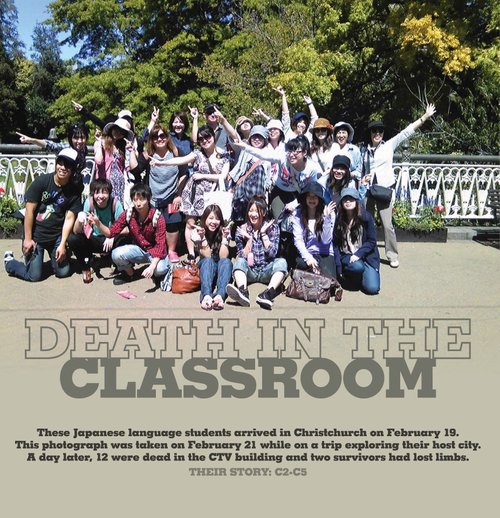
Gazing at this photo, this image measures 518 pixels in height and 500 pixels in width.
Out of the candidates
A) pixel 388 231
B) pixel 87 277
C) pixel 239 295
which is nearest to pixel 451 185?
pixel 388 231

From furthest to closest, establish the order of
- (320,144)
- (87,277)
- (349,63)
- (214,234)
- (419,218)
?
1. (349,63)
2. (419,218)
3. (320,144)
4. (87,277)
5. (214,234)

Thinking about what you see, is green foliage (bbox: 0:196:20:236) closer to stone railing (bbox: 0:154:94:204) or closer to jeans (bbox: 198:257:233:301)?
stone railing (bbox: 0:154:94:204)

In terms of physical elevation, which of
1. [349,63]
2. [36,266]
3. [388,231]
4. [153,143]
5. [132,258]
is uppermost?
[349,63]

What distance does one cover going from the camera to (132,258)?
5.98 meters

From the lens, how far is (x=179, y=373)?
13.4 feet

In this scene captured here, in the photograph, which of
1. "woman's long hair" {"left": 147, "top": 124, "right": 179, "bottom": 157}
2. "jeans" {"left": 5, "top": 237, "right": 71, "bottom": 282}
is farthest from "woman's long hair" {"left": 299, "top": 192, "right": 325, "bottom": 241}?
"jeans" {"left": 5, "top": 237, "right": 71, "bottom": 282}

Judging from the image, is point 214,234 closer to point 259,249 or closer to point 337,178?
point 259,249

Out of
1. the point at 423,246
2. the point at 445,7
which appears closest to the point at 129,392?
the point at 423,246

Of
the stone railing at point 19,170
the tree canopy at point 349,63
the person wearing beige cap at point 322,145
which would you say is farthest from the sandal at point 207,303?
the tree canopy at point 349,63

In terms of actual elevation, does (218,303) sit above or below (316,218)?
below

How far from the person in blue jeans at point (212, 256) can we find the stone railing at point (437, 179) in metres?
4.16

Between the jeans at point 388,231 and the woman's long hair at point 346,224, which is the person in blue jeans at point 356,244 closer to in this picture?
the woman's long hair at point 346,224

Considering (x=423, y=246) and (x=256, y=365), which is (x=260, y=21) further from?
(x=256, y=365)

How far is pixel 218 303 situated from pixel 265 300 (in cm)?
46
